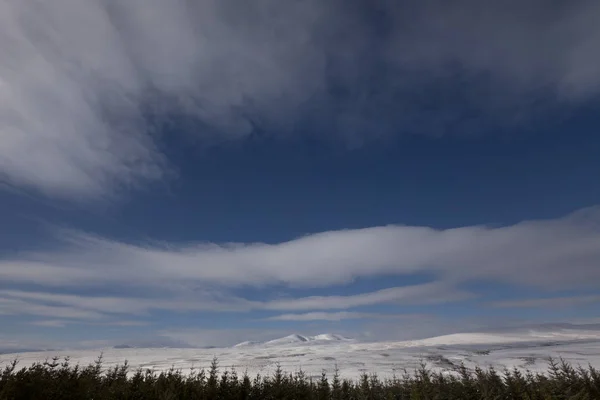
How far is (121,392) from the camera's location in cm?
2780

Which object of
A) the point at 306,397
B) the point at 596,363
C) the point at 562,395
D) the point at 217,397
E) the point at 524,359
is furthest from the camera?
the point at 524,359

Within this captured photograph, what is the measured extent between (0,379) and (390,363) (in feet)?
187

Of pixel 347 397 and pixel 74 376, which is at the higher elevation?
pixel 74 376

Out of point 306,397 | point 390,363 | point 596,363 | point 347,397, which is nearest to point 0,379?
point 306,397

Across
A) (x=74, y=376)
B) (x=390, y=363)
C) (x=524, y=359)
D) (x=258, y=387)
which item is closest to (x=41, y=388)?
(x=74, y=376)

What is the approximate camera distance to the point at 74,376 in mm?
34750

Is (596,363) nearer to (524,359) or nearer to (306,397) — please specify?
(524,359)

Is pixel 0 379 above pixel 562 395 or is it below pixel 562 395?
above

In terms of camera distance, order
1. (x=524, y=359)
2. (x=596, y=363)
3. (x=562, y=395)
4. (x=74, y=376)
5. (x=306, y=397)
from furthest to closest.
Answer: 1. (x=524, y=359)
2. (x=596, y=363)
3. (x=74, y=376)
4. (x=306, y=397)
5. (x=562, y=395)

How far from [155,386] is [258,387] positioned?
936cm

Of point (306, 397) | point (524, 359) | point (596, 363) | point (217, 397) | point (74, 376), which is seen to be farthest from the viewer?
point (524, 359)

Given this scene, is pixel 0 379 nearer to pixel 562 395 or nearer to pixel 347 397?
pixel 347 397

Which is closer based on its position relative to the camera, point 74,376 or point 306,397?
point 306,397

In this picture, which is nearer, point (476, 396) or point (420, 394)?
point (420, 394)
